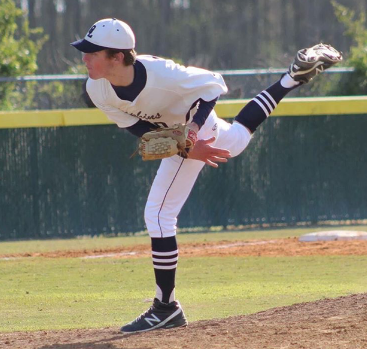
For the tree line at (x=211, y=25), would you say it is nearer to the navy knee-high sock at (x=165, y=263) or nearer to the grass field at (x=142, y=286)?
the grass field at (x=142, y=286)

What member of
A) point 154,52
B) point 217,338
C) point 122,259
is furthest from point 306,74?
point 154,52

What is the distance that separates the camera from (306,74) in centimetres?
591

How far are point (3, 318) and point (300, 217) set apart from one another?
691cm

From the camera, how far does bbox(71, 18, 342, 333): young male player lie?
4.93 metres

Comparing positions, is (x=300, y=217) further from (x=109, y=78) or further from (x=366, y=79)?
(x=109, y=78)

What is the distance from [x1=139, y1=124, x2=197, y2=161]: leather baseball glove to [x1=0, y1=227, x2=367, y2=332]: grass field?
1.36 m

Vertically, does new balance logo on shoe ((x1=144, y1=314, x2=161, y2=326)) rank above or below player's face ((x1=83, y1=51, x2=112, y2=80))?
below

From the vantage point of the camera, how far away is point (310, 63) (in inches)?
232

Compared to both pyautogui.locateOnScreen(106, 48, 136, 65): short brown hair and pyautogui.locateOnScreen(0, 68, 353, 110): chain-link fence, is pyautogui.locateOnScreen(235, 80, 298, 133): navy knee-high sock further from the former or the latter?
pyautogui.locateOnScreen(0, 68, 353, 110): chain-link fence

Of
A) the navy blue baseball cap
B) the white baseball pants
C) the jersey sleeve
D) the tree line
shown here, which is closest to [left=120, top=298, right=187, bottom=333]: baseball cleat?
the white baseball pants

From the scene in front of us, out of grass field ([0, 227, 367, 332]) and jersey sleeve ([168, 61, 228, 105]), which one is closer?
jersey sleeve ([168, 61, 228, 105])

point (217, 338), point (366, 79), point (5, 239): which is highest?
point (366, 79)

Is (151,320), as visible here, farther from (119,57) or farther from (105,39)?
(105,39)

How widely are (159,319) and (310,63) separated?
200 cm
